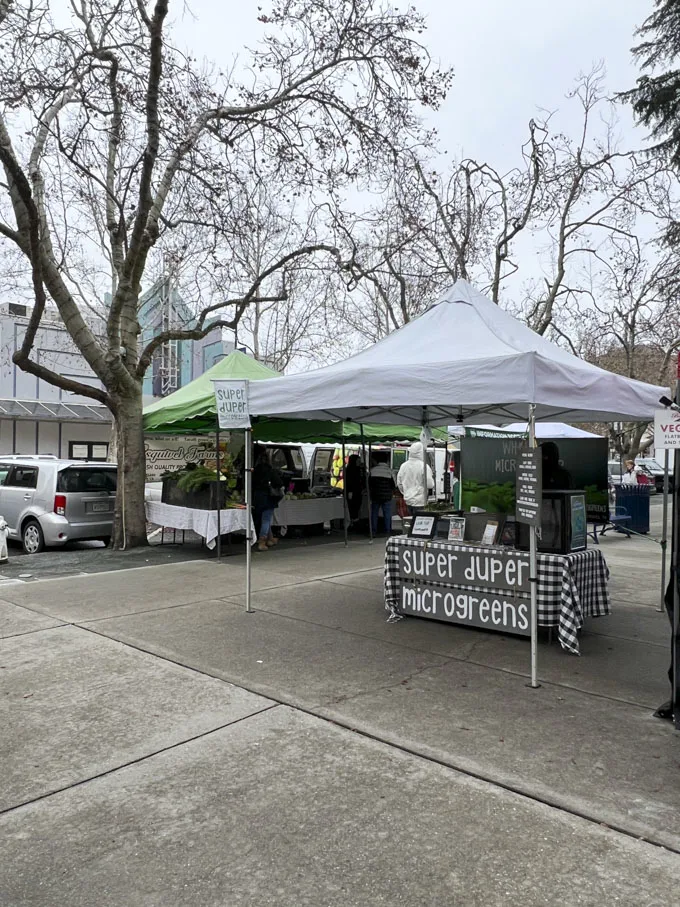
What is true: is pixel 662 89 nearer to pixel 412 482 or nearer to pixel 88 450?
pixel 412 482

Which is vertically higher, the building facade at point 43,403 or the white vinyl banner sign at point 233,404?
the building facade at point 43,403

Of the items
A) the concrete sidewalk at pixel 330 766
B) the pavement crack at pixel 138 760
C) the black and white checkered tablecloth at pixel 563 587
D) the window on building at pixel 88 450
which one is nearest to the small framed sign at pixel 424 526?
the black and white checkered tablecloth at pixel 563 587

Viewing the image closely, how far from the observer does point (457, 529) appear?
21.8 feet

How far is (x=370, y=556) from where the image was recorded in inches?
449

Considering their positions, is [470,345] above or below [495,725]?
above

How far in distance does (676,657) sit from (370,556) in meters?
7.40

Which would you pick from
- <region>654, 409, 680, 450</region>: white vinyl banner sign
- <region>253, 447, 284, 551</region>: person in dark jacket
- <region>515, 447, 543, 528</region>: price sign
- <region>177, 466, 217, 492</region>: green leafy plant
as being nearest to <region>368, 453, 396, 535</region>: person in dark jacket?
<region>253, 447, 284, 551</region>: person in dark jacket

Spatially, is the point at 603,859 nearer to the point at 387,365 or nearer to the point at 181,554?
the point at 387,365

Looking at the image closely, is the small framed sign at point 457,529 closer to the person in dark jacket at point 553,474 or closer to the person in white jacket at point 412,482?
the person in dark jacket at point 553,474

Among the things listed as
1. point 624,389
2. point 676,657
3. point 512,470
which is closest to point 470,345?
point 624,389

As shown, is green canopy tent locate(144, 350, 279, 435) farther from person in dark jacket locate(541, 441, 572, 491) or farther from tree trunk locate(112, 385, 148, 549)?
person in dark jacket locate(541, 441, 572, 491)

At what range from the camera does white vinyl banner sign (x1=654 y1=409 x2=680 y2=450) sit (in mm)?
4195

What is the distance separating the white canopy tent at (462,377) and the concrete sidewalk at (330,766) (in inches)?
82.6

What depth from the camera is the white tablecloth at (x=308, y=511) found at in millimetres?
13023
